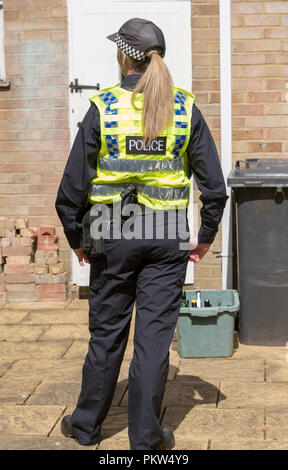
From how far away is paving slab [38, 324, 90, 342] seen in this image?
5.67 m

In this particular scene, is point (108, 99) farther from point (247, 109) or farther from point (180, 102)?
point (247, 109)

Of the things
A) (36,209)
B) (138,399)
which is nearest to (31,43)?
(36,209)

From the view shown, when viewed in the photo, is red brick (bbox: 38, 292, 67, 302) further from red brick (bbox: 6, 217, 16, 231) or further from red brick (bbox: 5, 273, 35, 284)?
red brick (bbox: 6, 217, 16, 231)

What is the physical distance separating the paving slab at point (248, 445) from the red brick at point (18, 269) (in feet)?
10.4

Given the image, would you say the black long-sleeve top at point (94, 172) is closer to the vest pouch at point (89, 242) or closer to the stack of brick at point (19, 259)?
the vest pouch at point (89, 242)

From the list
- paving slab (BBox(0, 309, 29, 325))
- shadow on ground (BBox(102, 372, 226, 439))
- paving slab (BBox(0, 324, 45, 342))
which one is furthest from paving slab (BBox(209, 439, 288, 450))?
paving slab (BBox(0, 309, 29, 325))

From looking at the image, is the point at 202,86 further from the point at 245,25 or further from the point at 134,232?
the point at 134,232

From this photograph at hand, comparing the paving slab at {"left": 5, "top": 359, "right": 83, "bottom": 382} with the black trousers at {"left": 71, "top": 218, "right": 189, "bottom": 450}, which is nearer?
the black trousers at {"left": 71, "top": 218, "right": 189, "bottom": 450}

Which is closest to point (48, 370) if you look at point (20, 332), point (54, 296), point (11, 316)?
point (20, 332)

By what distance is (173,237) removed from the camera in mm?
3527

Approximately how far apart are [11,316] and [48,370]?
1384 mm

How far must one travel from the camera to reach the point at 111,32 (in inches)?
244

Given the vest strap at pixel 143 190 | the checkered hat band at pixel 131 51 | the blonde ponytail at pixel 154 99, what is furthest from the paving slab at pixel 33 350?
the checkered hat band at pixel 131 51
